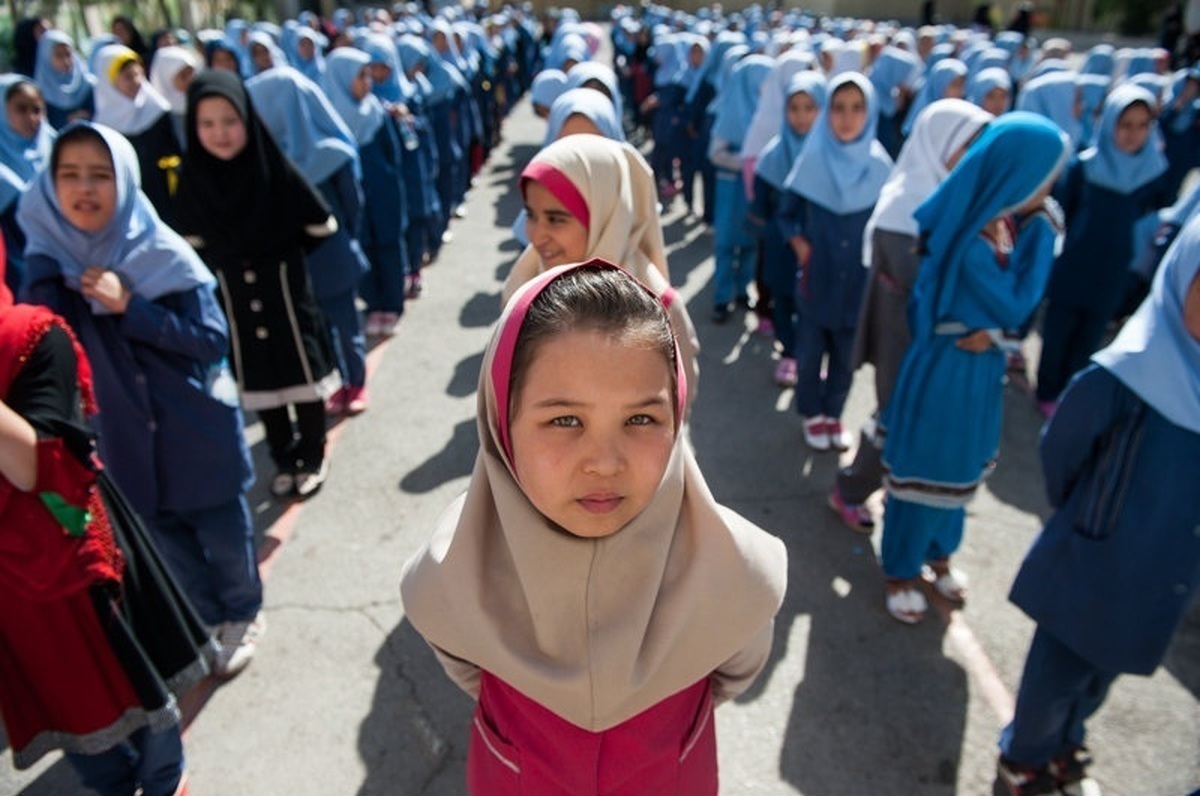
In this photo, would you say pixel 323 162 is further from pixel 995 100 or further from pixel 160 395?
pixel 995 100

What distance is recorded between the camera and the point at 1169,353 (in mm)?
1888

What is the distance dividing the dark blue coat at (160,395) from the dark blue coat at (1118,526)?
264cm

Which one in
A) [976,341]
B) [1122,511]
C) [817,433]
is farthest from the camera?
[817,433]

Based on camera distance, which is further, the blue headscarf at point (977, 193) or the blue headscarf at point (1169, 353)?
the blue headscarf at point (977, 193)

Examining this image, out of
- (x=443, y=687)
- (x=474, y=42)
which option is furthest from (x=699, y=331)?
(x=474, y=42)

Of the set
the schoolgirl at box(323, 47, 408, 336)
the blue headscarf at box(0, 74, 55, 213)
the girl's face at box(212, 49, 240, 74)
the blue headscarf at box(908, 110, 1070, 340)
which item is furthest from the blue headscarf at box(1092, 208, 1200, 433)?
the girl's face at box(212, 49, 240, 74)

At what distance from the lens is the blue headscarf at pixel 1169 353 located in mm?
1861

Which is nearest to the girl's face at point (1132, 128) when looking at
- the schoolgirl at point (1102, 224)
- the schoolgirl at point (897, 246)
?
the schoolgirl at point (1102, 224)

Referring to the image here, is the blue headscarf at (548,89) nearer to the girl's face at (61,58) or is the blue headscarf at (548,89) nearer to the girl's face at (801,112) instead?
the girl's face at (801,112)

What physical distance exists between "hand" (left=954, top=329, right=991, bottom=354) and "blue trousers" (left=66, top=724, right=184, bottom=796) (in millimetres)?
2874

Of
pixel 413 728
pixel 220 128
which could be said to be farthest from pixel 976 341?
pixel 220 128

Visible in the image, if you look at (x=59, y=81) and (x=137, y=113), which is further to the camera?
(x=59, y=81)

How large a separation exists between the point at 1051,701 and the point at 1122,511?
26.1 inches

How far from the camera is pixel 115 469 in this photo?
8.69 ft
